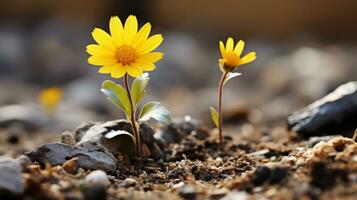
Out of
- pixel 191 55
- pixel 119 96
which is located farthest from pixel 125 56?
pixel 191 55

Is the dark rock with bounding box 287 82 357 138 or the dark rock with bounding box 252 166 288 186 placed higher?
the dark rock with bounding box 287 82 357 138

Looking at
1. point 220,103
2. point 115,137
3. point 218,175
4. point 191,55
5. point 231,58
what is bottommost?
point 218,175

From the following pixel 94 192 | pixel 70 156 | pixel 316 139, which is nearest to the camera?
pixel 94 192

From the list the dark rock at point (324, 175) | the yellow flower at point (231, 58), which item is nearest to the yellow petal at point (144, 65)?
the yellow flower at point (231, 58)

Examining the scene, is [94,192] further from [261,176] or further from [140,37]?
[140,37]

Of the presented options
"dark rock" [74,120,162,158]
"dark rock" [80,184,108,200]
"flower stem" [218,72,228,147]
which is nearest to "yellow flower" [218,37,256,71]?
"flower stem" [218,72,228,147]

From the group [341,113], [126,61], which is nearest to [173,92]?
[341,113]

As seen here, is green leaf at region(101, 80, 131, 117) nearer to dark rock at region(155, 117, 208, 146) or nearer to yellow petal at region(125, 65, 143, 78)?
yellow petal at region(125, 65, 143, 78)
